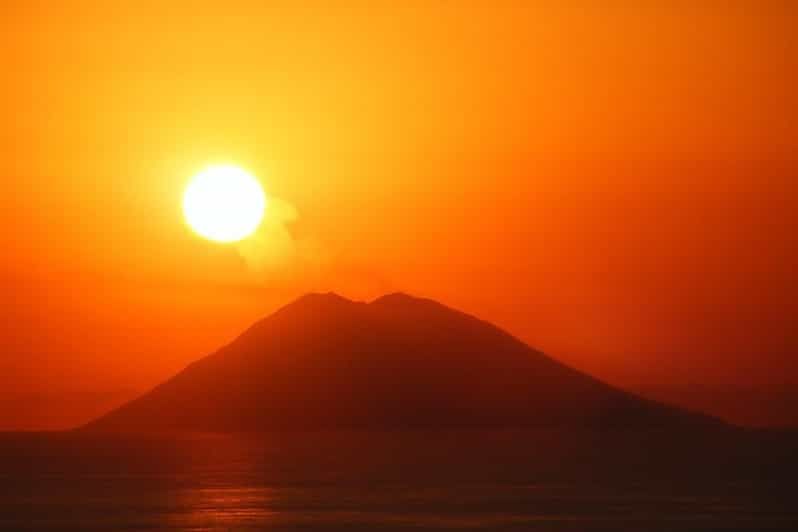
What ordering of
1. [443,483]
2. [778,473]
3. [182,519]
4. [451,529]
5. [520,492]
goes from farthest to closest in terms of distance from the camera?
[778,473] → [443,483] → [520,492] → [182,519] → [451,529]

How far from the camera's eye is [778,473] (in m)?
110

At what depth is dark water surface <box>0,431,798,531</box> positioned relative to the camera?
67.9 meters

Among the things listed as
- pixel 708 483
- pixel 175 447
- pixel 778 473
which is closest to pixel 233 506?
pixel 708 483

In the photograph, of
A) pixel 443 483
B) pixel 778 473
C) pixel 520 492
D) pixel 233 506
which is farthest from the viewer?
pixel 778 473

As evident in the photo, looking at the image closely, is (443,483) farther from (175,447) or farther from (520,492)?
(175,447)

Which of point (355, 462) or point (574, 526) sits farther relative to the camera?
point (355, 462)

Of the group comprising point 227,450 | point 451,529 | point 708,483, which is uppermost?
point 227,450

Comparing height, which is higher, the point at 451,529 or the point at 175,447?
the point at 175,447

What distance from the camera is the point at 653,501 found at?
7944 cm

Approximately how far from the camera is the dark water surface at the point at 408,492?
2672 inches

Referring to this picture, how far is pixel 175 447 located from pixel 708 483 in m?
103

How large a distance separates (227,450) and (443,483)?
8585cm

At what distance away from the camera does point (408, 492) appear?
85062 millimetres

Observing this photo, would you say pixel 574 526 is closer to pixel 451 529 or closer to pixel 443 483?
pixel 451 529
